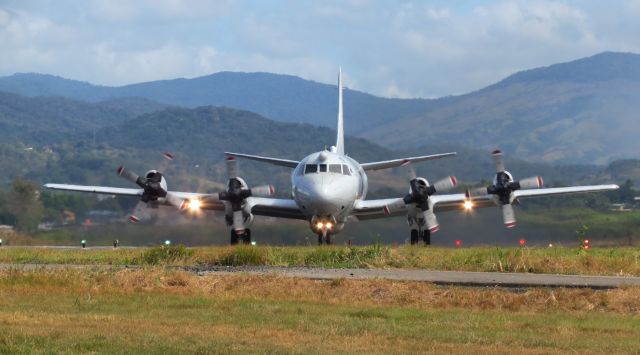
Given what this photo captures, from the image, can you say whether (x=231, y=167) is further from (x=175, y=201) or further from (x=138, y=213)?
(x=138, y=213)

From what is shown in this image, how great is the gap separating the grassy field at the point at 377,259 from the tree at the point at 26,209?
3250 cm

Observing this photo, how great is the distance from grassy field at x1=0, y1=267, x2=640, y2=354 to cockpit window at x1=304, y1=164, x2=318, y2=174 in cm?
2082

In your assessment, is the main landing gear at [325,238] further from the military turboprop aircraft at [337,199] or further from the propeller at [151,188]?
the propeller at [151,188]

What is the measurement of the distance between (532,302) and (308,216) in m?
27.4

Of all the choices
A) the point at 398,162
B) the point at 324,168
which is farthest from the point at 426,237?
Result: the point at 324,168

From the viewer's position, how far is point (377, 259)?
36.8 m

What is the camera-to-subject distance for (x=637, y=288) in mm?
25688

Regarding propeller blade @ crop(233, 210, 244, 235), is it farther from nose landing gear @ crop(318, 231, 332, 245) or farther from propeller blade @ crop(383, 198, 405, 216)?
propeller blade @ crop(383, 198, 405, 216)

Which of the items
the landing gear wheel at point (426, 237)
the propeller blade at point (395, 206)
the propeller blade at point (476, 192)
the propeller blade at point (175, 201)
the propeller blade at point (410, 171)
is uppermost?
the propeller blade at point (410, 171)

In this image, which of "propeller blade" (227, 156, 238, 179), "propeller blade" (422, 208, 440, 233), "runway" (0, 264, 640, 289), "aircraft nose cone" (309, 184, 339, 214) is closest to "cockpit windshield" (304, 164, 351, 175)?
"aircraft nose cone" (309, 184, 339, 214)

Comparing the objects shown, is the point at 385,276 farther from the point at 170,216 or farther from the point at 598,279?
Result: the point at 170,216

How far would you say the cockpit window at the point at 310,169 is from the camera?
4966 cm

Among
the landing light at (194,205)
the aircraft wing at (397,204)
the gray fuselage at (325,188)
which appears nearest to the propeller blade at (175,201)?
the landing light at (194,205)

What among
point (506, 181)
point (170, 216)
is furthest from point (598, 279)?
point (170, 216)
